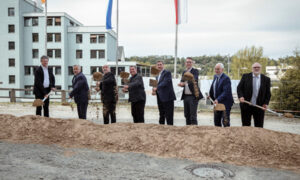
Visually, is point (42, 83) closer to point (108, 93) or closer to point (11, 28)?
point (108, 93)

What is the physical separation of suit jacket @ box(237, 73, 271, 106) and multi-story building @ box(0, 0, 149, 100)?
26.0 metres

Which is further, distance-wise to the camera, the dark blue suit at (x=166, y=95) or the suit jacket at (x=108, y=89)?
the suit jacket at (x=108, y=89)

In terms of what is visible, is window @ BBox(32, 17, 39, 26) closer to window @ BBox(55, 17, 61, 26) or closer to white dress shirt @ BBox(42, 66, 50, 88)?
window @ BBox(55, 17, 61, 26)

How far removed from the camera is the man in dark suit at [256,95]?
15.4ft

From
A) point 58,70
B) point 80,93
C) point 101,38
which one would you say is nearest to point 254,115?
point 80,93

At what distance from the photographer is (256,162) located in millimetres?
2912

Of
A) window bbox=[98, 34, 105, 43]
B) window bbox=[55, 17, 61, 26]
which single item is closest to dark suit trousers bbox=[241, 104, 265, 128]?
window bbox=[98, 34, 105, 43]

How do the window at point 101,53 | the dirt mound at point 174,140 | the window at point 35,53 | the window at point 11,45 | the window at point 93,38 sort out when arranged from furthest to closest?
the window at point 101,53
the window at point 93,38
the window at point 35,53
the window at point 11,45
the dirt mound at point 174,140

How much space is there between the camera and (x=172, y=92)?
17.9ft

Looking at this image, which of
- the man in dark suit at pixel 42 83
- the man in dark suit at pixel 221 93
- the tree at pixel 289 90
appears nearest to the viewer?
the man in dark suit at pixel 221 93

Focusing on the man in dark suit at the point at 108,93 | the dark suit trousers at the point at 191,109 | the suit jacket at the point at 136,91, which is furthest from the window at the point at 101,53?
the dark suit trousers at the point at 191,109

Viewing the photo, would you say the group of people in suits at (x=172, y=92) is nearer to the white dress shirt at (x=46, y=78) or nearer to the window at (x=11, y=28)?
the white dress shirt at (x=46, y=78)

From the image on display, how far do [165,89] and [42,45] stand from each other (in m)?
30.9

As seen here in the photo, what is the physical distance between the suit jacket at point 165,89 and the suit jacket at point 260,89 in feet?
4.92
